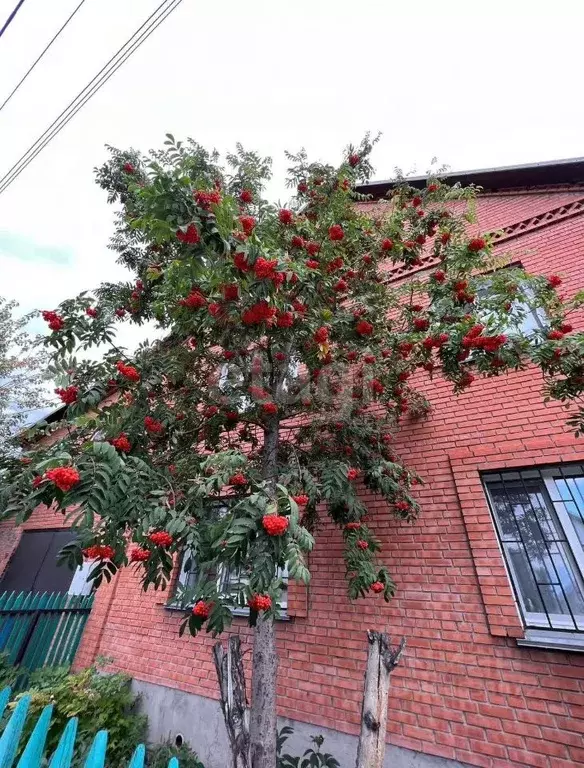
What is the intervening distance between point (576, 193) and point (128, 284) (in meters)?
6.95

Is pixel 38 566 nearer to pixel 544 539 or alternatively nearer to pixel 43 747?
pixel 43 747

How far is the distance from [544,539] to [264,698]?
9.33 feet

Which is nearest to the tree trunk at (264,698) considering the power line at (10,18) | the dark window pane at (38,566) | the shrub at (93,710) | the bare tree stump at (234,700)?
the bare tree stump at (234,700)

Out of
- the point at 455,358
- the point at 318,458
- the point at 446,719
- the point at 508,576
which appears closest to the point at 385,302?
the point at 455,358

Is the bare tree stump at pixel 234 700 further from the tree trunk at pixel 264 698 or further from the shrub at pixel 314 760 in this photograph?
the shrub at pixel 314 760

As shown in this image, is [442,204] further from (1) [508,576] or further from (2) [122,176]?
(2) [122,176]

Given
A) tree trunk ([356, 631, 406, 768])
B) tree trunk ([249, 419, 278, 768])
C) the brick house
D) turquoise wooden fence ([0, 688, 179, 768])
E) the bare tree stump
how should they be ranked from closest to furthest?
turquoise wooden fence ([0, 688, 179, 768]) < tree trunk ([356, 631, 406, 768]) < the bare tree stump < tree trunk ([249, 419, 278, 768]) < the brick house

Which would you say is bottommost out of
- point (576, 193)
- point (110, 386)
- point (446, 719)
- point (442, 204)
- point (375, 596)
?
point (446, 719)

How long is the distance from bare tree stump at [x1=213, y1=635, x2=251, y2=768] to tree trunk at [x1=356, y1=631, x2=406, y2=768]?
0.76 m

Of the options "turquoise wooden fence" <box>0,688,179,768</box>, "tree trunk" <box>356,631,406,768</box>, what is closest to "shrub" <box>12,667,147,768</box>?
"turquoise wooden fence" <box>0,688,179,768</box>

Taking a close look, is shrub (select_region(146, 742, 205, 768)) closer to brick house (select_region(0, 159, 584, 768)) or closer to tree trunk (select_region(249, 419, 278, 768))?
brick house (select_region(0, 159, 584, 768))

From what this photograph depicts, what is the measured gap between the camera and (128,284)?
5262 millimetres

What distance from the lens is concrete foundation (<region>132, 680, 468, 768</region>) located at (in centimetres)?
307

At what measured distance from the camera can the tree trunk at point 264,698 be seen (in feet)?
8.21
